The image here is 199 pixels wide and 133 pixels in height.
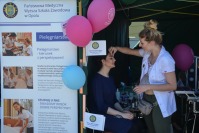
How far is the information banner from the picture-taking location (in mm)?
3105

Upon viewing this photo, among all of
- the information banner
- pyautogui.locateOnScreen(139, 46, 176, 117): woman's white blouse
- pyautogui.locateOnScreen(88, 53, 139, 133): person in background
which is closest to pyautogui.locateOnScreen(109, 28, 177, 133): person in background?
pyautogui.locateOnScreen(139, 46, 176, 117): woman's white blouse

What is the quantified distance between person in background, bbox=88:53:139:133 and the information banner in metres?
0.25

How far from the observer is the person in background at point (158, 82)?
9.17 feet

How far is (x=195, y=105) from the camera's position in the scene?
11.6 feet

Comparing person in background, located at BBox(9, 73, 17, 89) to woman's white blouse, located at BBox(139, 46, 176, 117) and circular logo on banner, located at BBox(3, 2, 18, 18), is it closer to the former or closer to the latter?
circular logo on banner, located at BBox(3, 2, 18, 18)

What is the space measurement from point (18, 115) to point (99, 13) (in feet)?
4.37

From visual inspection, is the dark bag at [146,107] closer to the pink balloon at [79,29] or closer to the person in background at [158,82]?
the person in background at [158,82]

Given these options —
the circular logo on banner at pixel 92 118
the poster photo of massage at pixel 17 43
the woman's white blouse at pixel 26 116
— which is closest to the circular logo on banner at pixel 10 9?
the poster photo of massage at pixel 17 43

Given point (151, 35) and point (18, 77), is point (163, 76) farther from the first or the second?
point (18, 77)

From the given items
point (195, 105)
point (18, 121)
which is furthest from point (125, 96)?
point (18, 121)

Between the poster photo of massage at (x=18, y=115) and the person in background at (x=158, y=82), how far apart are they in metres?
1.11

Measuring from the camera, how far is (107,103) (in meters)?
3.35

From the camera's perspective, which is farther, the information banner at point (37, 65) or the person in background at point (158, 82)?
the information banner at point (37, 65)

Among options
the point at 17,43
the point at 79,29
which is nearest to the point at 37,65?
the point at 17,43
